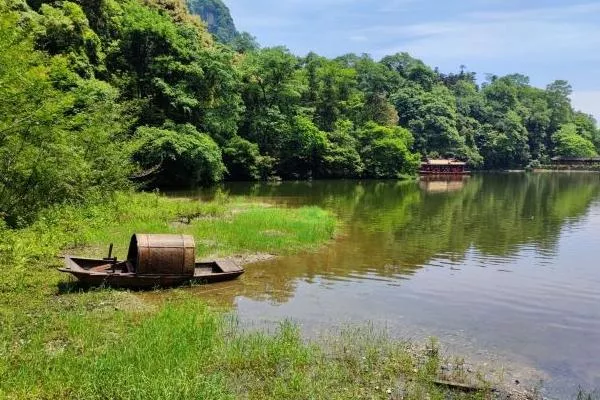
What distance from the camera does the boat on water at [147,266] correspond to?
15.6m

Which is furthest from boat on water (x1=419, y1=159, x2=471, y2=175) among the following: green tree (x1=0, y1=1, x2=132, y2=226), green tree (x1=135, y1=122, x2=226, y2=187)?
green tree (x1=0, y1=1, x2=132, y2=226)

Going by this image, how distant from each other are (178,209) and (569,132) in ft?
420

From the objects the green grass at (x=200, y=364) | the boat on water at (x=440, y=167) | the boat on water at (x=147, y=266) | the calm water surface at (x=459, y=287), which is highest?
the boat on water at (x=440, y=167)

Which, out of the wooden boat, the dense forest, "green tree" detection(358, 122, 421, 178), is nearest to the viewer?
the wooden boat

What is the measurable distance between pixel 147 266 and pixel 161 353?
227 inches

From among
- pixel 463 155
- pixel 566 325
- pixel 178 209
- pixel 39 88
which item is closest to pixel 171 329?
pixel 39 88

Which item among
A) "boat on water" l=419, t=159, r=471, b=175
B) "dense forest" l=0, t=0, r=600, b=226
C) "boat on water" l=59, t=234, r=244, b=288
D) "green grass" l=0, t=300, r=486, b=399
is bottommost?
"green grass" l=0, t=300, r=486, b=399

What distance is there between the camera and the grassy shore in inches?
359

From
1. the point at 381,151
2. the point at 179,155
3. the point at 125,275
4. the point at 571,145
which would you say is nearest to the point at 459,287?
the point at 125,275

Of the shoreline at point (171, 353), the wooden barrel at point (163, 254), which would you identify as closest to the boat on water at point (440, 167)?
the wooden barrel at point (163, 254)

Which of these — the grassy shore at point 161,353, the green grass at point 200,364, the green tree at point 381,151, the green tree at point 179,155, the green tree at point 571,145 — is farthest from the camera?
the green tree at point 571,145

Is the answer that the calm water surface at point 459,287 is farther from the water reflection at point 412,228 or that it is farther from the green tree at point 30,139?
the green tree at point 30,139

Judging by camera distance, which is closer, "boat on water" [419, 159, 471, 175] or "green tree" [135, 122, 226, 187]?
"green tree" [135, 122, 226, 187]

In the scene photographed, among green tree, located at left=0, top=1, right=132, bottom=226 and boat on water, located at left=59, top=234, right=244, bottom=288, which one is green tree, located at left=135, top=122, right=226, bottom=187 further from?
boat on water, located at left=59, top=234, right=244, bottom=288
